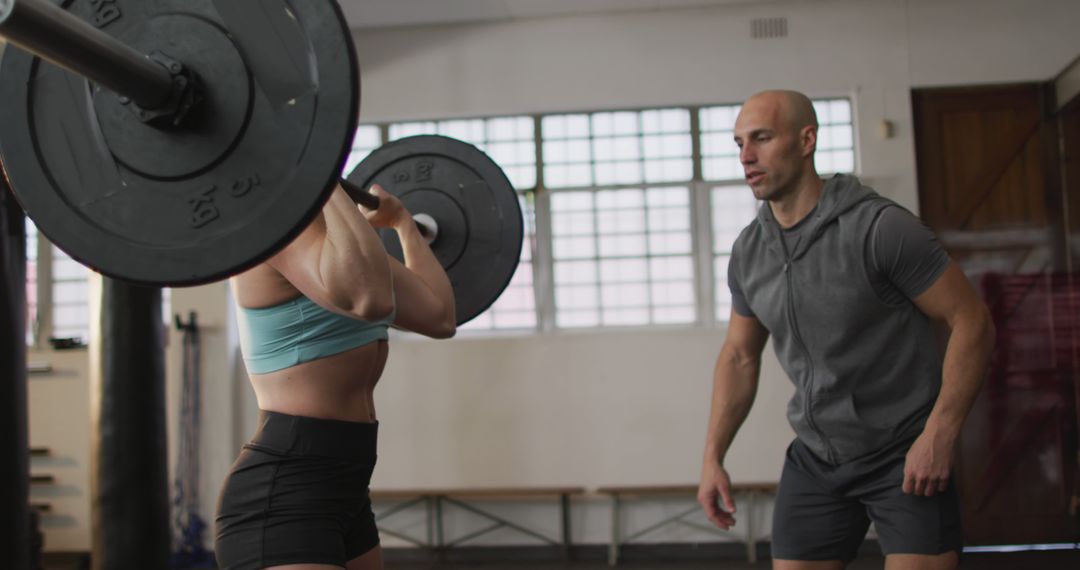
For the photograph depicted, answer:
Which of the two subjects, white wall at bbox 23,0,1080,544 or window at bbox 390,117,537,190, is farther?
window at bbox 390,117,537,190

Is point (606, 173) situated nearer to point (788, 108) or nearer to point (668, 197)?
point (668, 197)

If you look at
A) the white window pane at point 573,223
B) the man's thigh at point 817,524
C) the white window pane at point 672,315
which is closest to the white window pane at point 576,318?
the white window pane at point 672,315

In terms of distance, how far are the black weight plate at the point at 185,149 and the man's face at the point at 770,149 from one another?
1.06 meters

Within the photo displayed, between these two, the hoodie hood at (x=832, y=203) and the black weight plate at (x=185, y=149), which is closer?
the black weight plate at (x=185, y=149)

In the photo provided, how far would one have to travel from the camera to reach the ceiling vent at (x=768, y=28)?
555 cm

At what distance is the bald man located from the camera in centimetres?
179

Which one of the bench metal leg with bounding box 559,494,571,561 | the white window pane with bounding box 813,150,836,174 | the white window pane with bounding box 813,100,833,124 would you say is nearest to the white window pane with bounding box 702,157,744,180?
the white window pane with bounding box 813,150,836,174

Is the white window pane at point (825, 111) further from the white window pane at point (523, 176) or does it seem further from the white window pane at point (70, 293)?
the white window pane at point (70, 293)

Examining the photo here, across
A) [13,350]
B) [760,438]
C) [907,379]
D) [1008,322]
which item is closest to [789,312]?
[907,379]

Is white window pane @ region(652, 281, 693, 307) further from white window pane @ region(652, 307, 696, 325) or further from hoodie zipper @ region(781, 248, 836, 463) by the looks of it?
hoodie zipper @ region(781, 248, 836, 463)

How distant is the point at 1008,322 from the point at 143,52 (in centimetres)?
526

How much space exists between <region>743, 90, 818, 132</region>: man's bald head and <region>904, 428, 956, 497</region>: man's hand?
0.67 m

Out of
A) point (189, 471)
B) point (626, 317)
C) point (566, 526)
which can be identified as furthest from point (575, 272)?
point (189, 471)

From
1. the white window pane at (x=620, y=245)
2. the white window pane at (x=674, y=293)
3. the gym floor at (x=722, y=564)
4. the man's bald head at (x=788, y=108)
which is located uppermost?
the white window pane at (x=620, y=245)
